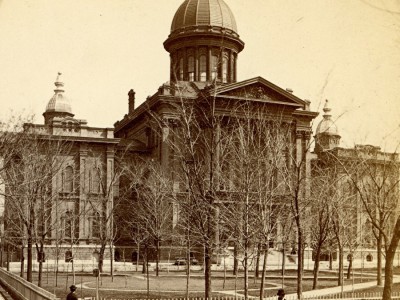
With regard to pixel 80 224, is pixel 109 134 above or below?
above

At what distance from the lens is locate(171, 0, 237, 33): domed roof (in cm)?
6769

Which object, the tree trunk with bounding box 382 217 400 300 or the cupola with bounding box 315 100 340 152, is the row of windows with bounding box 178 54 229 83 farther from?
the tree trunk with bounding box 382 217 400 300

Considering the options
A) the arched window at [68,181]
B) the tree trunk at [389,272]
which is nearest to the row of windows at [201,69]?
the arched window at [68,181]

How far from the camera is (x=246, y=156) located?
80.9 feet

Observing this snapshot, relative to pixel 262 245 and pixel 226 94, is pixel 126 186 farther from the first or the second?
pixel 262 245

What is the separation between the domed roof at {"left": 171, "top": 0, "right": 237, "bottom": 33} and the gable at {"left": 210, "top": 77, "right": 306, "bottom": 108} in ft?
40.3

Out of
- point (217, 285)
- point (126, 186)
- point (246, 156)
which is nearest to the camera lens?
point (246, 156)

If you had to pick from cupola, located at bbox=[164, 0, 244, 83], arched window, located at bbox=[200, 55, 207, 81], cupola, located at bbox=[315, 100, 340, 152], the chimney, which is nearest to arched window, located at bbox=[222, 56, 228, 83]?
cupola, located at bbox=[164, 0, 244, 83]

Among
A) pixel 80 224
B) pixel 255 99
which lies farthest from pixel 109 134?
pixel 255 99

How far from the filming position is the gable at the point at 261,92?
57156mm

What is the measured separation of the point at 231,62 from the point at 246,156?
Answer: 44.6 m

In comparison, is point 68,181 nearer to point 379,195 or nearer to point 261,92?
point 261,92

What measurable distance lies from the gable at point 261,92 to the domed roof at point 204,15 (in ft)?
40.3

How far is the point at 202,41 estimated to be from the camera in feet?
219
